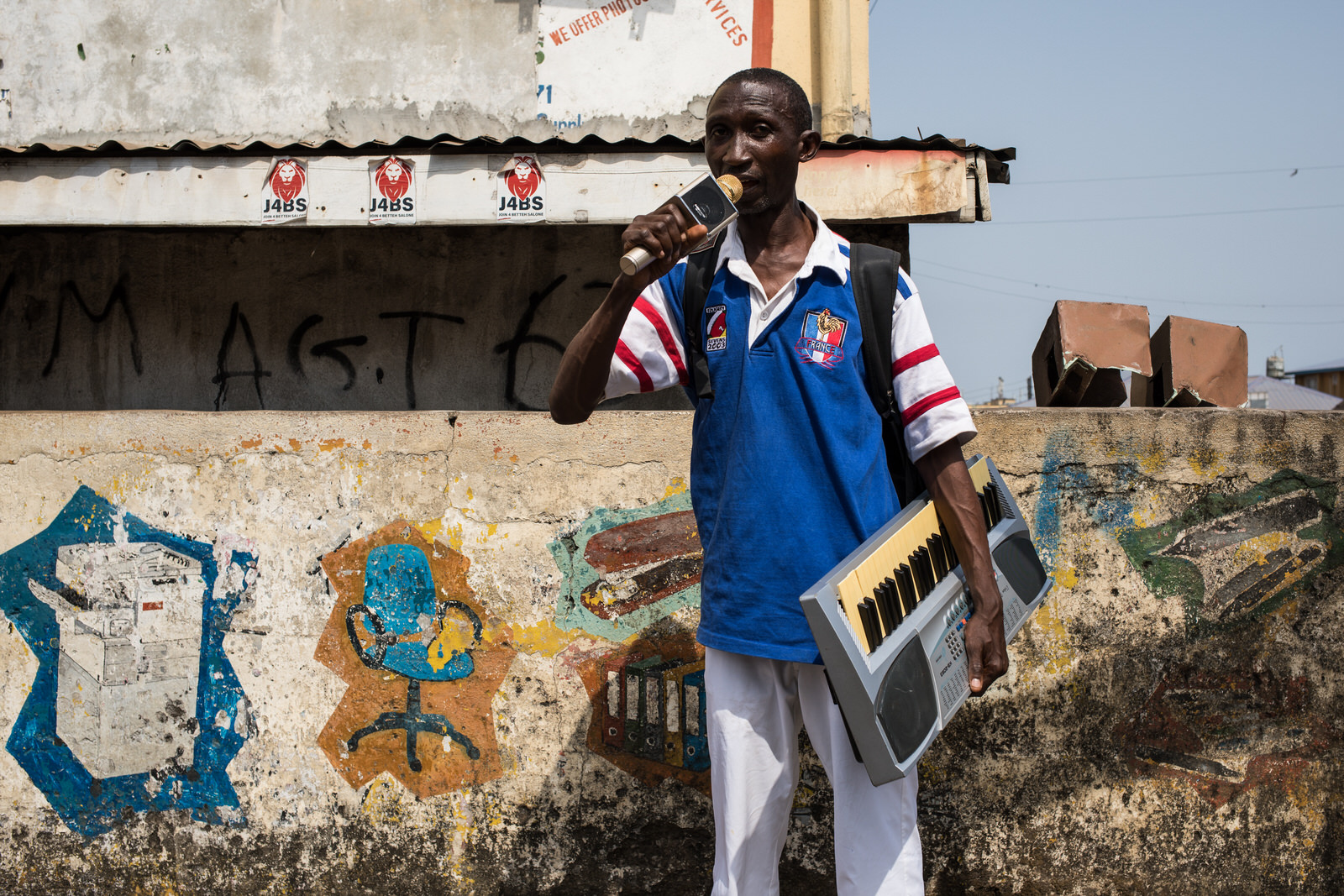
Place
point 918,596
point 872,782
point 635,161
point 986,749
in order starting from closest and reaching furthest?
point 872,782 < point 918,596 < point 986,749 < point 635,161

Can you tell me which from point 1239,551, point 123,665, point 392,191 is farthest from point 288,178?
point 1239,551

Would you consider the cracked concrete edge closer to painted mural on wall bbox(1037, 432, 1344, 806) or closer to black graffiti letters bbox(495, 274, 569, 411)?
painted mural on wall bbox(1037, 432, 1344, 806)

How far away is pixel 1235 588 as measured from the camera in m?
2.98

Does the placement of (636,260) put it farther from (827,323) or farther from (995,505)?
(995,505)

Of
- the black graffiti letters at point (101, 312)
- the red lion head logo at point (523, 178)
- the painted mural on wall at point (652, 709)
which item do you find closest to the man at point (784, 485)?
the painted mural on wall at point (652, 709)

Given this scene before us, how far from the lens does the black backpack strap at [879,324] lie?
1865 mm

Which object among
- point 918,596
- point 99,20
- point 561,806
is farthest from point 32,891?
point 99,20

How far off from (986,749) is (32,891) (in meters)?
3.03

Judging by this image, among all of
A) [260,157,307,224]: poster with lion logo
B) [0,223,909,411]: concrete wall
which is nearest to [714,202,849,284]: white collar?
[260,157,307,224]: poster with lion logo

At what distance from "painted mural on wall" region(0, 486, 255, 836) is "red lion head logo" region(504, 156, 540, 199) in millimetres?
2265

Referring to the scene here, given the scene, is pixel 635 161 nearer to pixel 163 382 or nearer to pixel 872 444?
pixel 872 444

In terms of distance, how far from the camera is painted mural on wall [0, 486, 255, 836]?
3.02 metres

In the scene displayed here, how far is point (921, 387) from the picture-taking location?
6.06 ft

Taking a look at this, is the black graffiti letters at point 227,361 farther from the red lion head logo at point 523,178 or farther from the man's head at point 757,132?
the man's head at point 757,132
